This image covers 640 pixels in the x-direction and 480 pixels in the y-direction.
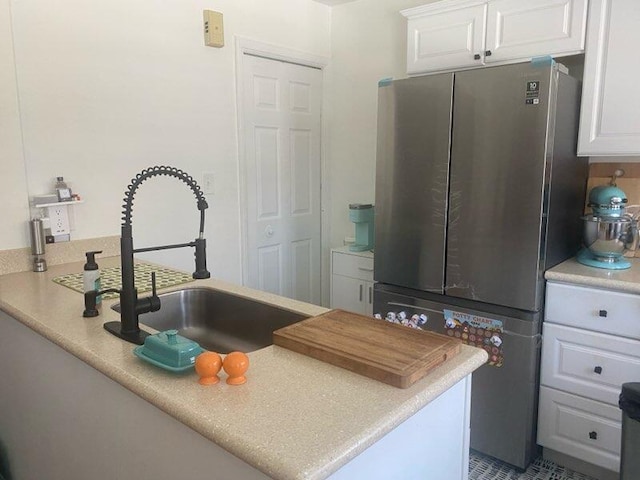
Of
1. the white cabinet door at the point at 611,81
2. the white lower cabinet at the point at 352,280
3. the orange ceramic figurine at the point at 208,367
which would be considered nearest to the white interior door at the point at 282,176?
the white lower cabinet at the point at 352,280

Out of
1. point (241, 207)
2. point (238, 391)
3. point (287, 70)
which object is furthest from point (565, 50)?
point (238, 391)

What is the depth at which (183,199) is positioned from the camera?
2.62 m

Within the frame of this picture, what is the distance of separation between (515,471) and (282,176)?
2.12 m

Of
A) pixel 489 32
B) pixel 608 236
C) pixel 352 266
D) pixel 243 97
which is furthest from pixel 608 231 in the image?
pixel 243 97

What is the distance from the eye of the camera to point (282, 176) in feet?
10.5

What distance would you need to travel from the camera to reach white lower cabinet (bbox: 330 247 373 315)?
2953 millimetres

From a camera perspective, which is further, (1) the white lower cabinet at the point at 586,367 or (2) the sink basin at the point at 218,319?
(1) the white lower cabinet at the point at 586,367

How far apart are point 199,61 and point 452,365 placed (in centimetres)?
221

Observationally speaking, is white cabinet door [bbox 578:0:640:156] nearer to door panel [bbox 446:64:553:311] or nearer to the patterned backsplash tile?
door panel [bbox 446:64:553:311]

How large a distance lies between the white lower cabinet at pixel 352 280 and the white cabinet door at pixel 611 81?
52.9 inches

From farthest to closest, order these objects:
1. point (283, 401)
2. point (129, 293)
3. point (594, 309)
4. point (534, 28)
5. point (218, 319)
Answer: point (534, 28), point (594, 309), point (218, 319), point (129, 293), point (283, 401)

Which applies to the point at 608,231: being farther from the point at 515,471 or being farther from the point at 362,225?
the point at 362,225

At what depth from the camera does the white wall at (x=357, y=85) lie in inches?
122

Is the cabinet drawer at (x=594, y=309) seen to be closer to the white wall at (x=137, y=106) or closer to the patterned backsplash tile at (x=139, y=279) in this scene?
the patterned backsplash tile at (x=139, y=279)
